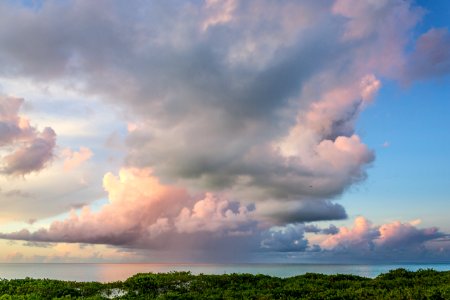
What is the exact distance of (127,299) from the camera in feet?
98.6

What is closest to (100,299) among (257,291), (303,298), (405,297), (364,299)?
(257,291)

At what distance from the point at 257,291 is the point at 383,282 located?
11.1m

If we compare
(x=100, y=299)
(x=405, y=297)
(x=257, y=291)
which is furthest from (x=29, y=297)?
(x=405, y=297)

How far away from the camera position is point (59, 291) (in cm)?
3316

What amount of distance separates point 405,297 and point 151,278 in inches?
821

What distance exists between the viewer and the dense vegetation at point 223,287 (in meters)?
29.3

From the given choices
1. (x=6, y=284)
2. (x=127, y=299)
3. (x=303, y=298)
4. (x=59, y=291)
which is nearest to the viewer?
(x=303, y=298)

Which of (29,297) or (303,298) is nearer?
(303,298)

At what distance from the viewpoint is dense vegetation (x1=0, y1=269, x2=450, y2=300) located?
29344mm

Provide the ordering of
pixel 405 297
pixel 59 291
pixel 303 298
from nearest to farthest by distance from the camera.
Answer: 1. pixel 405 297
2. pixel 303 298
3. pixel 59 291

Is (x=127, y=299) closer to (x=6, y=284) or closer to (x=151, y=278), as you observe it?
(x=151, y=278)

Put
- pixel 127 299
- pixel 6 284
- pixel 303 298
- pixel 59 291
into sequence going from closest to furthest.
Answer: pixel 303 298 → pixel 127 299 → pixel 59 291 → pixel 6 284

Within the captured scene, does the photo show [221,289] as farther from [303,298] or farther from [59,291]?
[59,291]

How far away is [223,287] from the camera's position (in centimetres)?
3481
